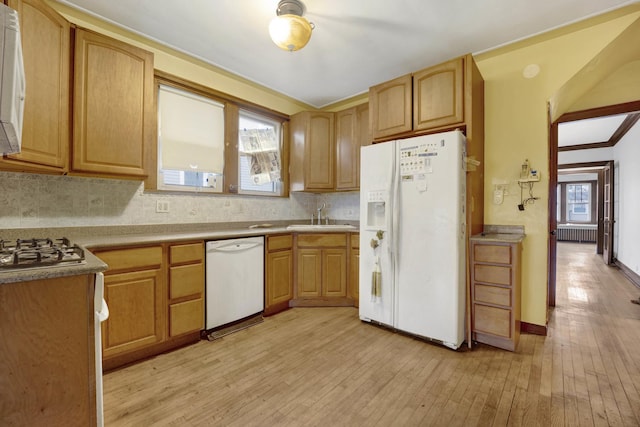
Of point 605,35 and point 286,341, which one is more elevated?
point 605,35

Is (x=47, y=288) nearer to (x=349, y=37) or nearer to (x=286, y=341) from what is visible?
(x=286, y=341)

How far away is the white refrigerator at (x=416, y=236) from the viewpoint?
7.36ft

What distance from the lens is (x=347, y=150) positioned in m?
3.60

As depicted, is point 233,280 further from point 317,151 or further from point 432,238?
point 317,151

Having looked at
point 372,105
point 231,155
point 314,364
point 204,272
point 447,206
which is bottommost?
point 314,364

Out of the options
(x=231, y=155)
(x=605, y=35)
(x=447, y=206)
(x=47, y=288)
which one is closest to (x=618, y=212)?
(x=605, y=35)

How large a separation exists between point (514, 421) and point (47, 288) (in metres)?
2.20

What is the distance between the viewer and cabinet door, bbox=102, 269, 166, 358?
6.22 feet

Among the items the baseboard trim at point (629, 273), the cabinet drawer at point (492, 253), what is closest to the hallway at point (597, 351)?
the baseboard trim at point (629, 273)

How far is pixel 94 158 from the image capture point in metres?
2.03

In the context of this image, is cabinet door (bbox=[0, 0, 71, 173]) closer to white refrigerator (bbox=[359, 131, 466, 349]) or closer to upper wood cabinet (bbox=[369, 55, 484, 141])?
white refrigerator (bbox=[359, 131, 466, 349])

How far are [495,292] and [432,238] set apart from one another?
64 centimetres

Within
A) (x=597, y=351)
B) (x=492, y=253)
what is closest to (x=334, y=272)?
(x=492, y=253)

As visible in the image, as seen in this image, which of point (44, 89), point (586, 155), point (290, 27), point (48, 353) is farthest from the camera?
point (586, 155)
